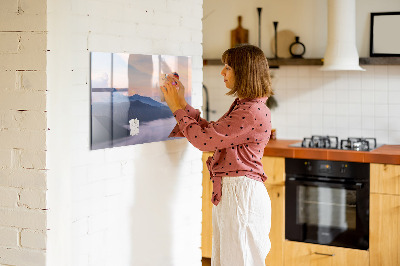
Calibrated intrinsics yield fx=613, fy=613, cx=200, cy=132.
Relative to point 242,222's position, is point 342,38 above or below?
above

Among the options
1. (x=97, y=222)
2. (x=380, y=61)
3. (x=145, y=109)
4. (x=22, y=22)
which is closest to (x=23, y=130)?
(x=22, y=22)

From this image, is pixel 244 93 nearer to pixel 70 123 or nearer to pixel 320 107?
pixel 70 123

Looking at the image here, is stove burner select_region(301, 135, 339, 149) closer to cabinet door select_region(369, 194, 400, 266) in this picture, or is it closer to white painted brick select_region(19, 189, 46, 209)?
cabinet door select_region(369, 194, 400, 266)

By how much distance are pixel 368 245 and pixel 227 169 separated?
1844 mm

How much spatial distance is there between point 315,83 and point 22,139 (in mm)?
3146

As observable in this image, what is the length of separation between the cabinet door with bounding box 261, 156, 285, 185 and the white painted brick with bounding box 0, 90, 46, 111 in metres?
2.47

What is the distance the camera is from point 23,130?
94.6 inches

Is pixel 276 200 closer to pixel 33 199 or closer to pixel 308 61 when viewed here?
pixel 308 61

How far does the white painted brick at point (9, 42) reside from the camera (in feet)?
7.83

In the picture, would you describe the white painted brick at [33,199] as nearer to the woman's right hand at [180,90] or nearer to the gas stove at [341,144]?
the woman's right hand at [180,90]

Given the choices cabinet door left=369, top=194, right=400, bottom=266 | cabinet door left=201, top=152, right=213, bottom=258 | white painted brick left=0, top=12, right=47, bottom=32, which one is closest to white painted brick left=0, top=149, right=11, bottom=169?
white painted brick left=0, top=12, right=47, bottom=32

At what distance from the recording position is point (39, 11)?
2330mm

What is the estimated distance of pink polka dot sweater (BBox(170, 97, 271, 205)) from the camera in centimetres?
279

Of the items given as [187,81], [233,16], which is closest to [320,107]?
[233,16]
